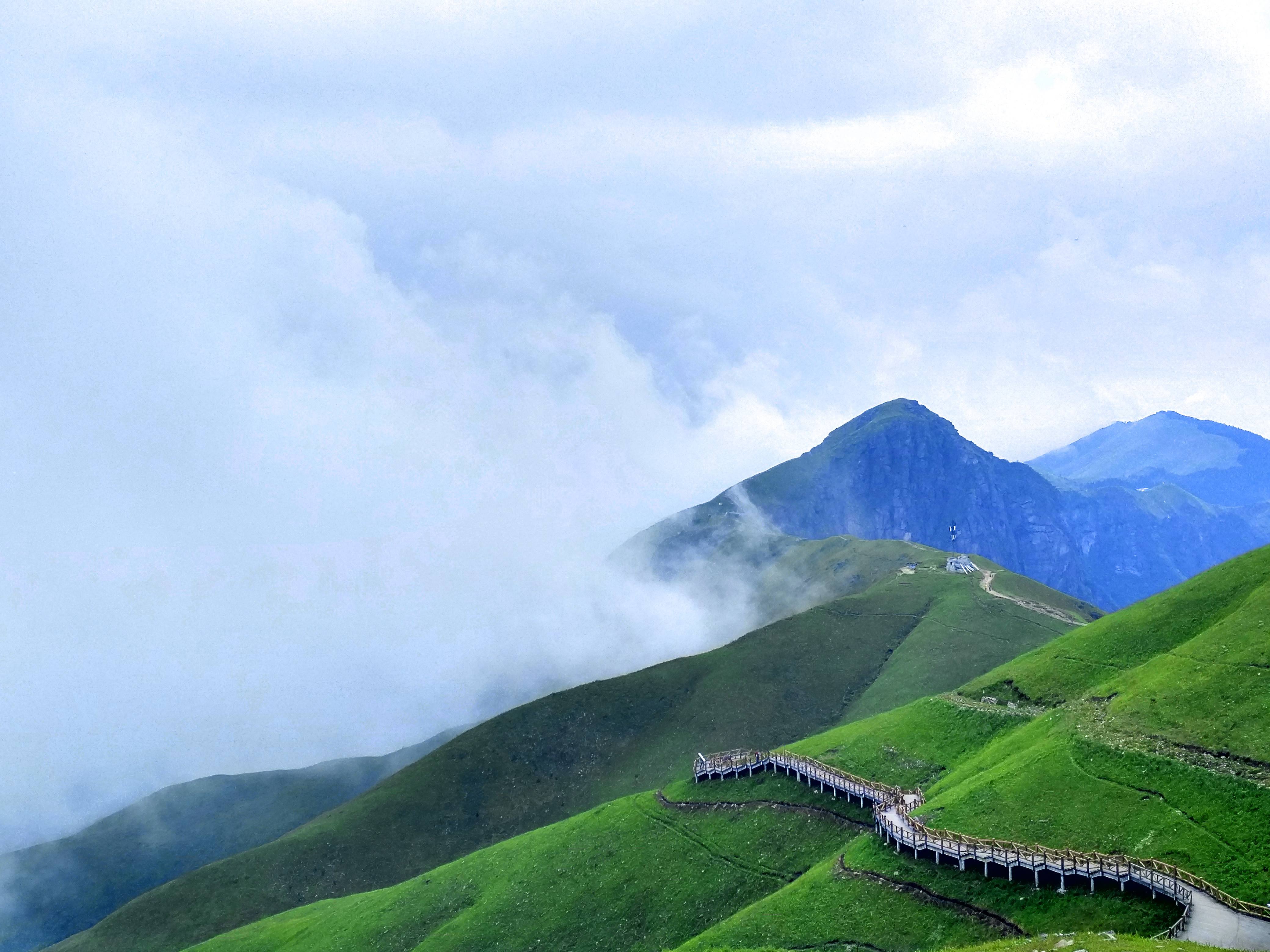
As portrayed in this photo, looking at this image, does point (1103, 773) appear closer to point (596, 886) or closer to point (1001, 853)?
point (1001, 853)

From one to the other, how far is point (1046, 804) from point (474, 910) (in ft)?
200

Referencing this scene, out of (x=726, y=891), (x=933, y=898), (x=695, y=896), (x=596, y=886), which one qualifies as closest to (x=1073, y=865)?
(x=933, y=898)

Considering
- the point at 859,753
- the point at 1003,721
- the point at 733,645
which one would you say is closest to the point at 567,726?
the point at 733,645

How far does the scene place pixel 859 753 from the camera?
309ft

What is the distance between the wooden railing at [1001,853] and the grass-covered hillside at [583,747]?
63019mm

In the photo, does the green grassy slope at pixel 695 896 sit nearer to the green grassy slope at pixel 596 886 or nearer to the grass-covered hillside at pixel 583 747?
the green grassy slope at pixel 596 886

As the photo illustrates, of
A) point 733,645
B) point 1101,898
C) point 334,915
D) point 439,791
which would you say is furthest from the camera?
point 733,645

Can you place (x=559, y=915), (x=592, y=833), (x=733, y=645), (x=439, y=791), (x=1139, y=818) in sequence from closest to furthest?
(x=1139, y=818) → (x=559, y=915) → (x=592, y=833) → (x=439, y=791) → (x=733, y=645)

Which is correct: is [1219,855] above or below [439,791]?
below

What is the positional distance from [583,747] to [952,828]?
112m

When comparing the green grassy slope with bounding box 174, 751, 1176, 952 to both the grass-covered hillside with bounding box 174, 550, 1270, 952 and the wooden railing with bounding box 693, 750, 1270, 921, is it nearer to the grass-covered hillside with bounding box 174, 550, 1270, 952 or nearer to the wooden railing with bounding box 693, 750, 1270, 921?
the grass-covered hillside with bounding box 174, 550, 1270, 952

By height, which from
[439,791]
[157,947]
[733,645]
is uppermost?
[733,645]

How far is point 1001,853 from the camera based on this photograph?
59.8 meters

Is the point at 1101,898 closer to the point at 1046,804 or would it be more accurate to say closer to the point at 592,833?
the point at 1046,804
